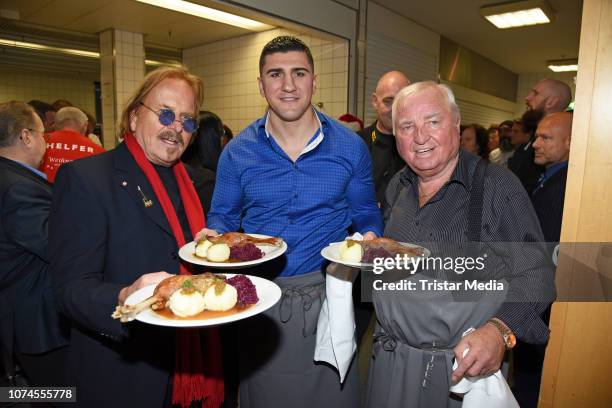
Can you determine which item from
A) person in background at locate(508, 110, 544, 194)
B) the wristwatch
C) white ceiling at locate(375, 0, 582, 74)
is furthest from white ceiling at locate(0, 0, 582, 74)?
the wristwatch

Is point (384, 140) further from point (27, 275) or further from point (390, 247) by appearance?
point (27, 275)

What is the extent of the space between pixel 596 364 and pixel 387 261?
143cm

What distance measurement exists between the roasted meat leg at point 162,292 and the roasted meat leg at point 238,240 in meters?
0.35

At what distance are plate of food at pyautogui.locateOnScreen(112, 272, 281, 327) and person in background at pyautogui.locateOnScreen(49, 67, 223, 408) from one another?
123 millimetres

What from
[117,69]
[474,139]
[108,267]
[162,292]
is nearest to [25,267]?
[108,267]

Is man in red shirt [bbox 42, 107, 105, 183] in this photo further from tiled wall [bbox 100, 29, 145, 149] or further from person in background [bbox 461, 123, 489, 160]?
person in background [bbox 461, 123, 489, 160]

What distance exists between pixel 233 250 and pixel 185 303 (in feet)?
1.90

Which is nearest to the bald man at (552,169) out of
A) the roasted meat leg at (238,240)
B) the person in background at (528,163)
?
the person in background at (528,163)

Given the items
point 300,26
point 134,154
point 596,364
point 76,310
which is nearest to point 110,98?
point 300,26

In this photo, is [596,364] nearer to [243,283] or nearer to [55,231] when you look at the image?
[243,283]

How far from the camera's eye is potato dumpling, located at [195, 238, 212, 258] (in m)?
1.76

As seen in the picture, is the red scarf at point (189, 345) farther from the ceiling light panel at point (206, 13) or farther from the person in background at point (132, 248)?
the ceiling light panel at point (206, 13)

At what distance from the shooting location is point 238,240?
6.51 feet

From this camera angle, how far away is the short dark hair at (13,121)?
2.65 m
